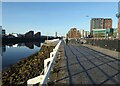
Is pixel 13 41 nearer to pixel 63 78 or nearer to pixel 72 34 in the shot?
pixel 72 34

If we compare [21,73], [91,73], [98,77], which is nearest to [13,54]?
[21,73]

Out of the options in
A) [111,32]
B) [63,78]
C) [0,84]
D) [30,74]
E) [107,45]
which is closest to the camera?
[63,78]

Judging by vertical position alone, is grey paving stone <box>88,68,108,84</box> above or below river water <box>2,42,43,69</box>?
above

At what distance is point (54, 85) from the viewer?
7.93 meters

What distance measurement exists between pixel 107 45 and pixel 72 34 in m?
133

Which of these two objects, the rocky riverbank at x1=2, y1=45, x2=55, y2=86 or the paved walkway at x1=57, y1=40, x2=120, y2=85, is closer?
the paved walkway at x1=57, y1=40, x2=120, y2=85

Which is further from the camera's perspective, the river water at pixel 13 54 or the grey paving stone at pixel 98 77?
the river water at pixel 13 54

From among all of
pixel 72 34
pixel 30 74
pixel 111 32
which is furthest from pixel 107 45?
pixel 72 34

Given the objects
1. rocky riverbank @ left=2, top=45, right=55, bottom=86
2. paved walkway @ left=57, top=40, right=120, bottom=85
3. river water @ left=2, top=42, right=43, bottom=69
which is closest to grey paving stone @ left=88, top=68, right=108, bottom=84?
paved walkway @ left=57, top=40, right=120, bottom=85

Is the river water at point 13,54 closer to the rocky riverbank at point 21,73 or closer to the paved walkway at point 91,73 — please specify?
the rocky riverbank at point 21,73

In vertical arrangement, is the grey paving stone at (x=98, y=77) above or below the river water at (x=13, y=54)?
above

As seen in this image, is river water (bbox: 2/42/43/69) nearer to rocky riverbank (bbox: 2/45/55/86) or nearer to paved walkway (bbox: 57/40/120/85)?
rocky riverbank (bbox: 2/45/55/86)

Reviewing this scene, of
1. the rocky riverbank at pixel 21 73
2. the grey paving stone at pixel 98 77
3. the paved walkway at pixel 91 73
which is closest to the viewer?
the paved walkway at pixel 91 73

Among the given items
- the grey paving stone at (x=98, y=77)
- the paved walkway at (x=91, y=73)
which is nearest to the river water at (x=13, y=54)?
the paved walkway at (x=91, y=73)
